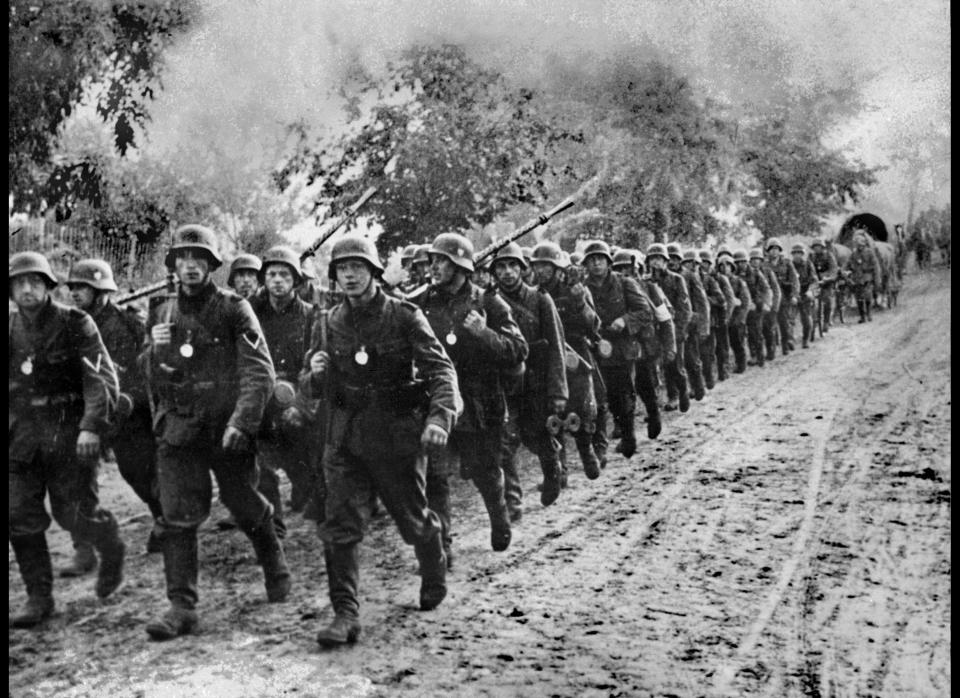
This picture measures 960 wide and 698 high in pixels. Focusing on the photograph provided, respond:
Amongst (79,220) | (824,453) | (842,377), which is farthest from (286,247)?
(842,377)

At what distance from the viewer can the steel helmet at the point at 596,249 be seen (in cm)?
644

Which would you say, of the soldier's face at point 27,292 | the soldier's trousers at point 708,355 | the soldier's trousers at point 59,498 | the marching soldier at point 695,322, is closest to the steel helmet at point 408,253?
the soldier's face at point 27,292

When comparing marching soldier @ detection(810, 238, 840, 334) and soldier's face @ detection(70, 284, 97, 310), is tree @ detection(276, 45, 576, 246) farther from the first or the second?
marching soldier @ detection(810, 238, 840, 334)

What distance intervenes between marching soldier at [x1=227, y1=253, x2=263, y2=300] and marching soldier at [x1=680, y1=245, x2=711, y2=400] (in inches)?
218

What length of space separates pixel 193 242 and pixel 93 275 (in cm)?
43

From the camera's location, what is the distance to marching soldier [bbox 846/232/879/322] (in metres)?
6.88

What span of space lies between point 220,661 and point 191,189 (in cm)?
202

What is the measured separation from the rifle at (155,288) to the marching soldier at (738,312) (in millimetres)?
7528

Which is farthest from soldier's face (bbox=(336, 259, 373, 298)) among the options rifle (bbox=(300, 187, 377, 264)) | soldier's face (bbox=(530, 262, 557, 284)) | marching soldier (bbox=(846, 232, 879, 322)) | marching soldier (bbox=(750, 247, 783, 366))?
marching soldier (bbox=(750, 247, 783, 366))

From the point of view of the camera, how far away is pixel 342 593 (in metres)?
3.79

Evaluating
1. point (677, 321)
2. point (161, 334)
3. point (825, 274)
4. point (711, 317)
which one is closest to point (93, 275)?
point (161, 334)

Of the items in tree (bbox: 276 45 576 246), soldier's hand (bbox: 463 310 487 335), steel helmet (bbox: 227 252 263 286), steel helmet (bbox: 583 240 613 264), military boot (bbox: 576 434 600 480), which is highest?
tree (bbox: 276 45 576 246)

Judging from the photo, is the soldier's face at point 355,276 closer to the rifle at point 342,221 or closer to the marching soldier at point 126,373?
the rifle at point 342,221

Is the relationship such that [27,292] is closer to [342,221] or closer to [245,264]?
[245,264]
